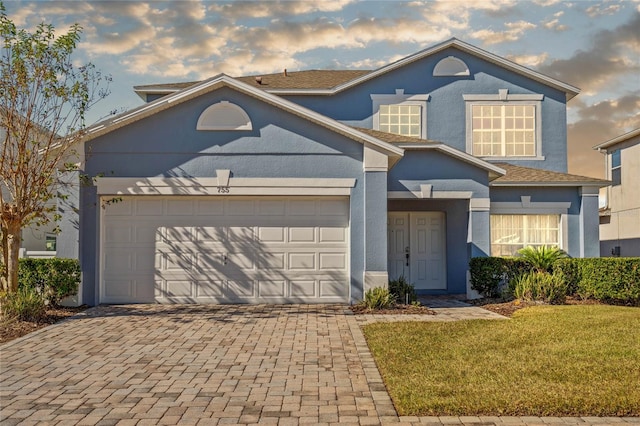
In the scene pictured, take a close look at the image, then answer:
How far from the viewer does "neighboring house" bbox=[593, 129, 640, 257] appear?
83.9 feet

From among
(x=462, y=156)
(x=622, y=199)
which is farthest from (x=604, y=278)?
(x=622, y=199)

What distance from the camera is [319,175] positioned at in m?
14.0

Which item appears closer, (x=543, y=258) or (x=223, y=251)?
(x=223, y=251)

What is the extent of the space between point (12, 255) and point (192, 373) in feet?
22.1

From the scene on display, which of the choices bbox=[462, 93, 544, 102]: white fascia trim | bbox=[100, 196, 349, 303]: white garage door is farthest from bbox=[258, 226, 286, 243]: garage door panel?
bbox=[462, 93, 544, 102]: white fascia trim

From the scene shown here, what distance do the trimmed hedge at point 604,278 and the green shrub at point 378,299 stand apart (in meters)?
4.64

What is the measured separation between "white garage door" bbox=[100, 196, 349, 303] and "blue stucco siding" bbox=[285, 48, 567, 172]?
21.1ft

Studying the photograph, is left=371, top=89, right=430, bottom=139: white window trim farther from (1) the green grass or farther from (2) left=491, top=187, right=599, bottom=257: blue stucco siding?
(1) the green grass

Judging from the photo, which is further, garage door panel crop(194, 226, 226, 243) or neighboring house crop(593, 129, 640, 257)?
neighboring house crop(593, 129, 640, 257)

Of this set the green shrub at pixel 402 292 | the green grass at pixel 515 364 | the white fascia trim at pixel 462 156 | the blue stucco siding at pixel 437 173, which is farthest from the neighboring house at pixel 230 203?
the green grass at pixel 515 364

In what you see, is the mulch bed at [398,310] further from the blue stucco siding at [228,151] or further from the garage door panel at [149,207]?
the garage door panel at [149,207]

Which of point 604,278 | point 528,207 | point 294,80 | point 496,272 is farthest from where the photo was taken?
point 294,80

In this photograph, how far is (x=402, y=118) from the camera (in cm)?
1964

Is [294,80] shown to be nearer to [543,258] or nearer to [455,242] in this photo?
[455,242]
